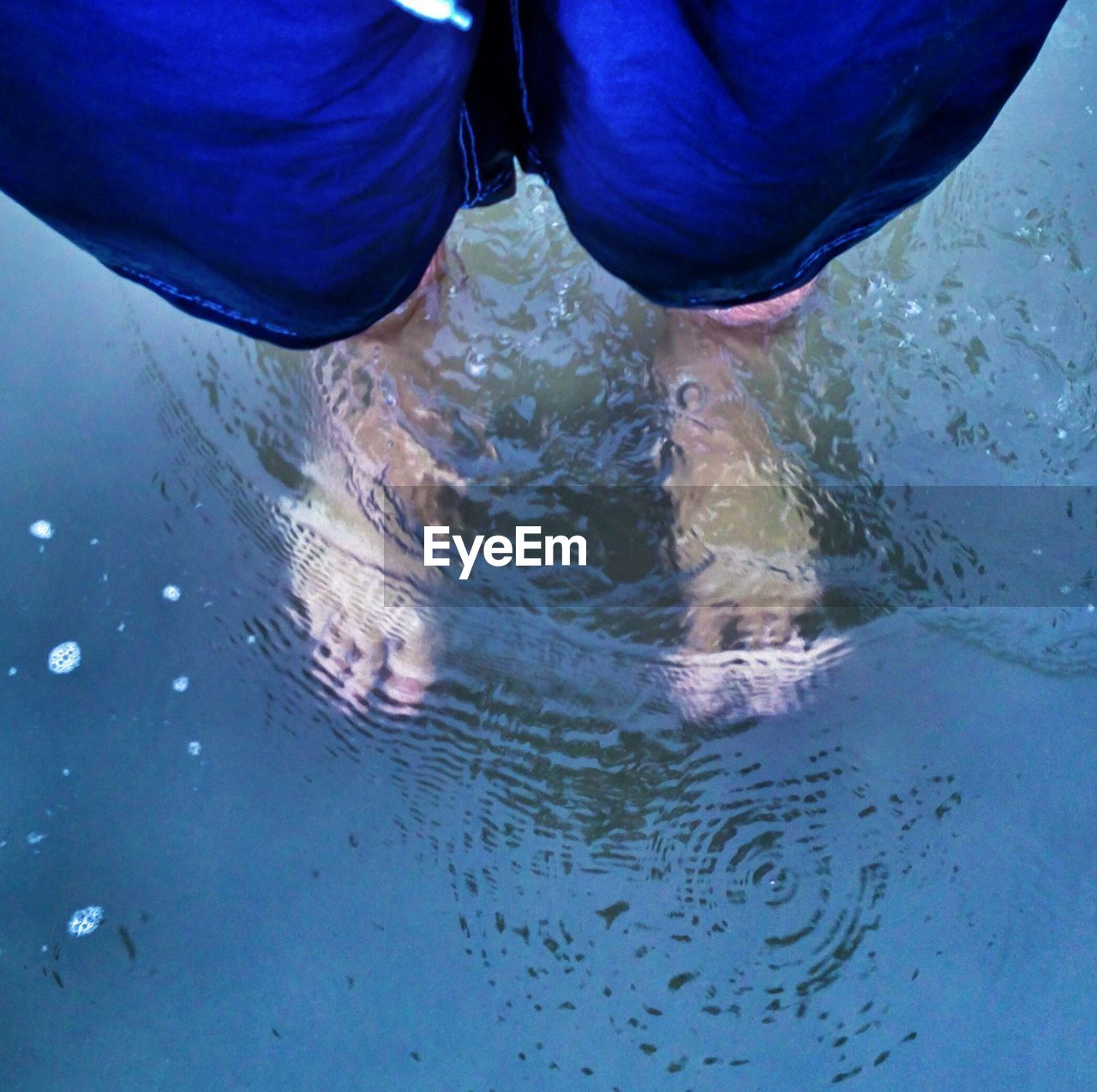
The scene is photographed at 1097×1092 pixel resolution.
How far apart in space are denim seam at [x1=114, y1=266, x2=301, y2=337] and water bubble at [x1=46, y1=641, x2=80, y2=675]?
1.91 feet

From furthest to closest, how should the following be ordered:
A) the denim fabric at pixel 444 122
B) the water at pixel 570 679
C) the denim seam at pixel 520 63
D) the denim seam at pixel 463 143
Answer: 1. the water at pixel 570 679
2. the denim seam at pixel 463 143
3. the denim seam at pixel 520 63
4. the denim fabric at pixel 444 122

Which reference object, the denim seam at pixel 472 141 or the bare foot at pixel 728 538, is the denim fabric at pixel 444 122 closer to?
the denim seam at pixel 472 141

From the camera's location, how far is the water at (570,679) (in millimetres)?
1109

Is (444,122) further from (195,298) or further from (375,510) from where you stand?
(375,510)

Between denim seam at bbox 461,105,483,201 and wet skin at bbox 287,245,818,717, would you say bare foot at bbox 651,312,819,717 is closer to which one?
wet skin at bbox 287,245,818,717

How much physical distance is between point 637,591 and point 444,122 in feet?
2.29

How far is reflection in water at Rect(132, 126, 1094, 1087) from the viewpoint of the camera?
44.4 inches

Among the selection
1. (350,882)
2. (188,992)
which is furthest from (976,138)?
(188,992)

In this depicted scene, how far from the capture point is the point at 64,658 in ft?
4.00

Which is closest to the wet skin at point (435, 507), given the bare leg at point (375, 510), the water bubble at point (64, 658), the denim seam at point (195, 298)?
the bare leg at point (375, 510)

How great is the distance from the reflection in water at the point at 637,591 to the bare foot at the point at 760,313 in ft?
0.09

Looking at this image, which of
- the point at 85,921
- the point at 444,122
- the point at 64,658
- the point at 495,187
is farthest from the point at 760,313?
the point at 85,921

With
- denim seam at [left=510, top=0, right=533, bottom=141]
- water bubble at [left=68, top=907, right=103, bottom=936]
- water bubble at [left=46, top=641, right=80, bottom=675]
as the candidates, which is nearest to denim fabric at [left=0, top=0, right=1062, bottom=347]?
denim seam at [left=510, top=0, right=533, bottom=141]

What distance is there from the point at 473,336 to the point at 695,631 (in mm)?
490
